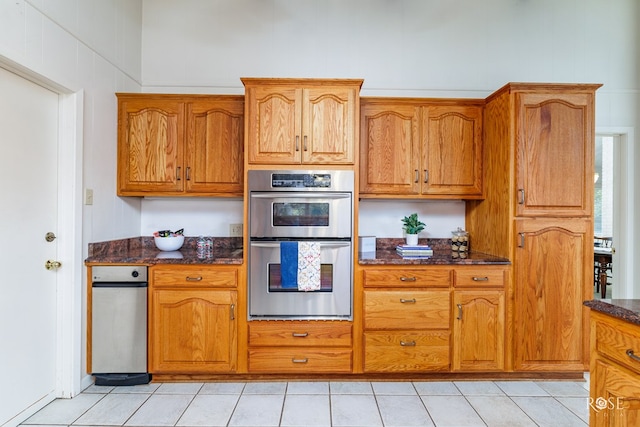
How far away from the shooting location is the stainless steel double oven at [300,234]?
2443 millimetres

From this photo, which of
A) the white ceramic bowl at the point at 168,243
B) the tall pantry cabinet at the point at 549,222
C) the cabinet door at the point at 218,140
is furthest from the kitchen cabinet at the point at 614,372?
the white ceramic bowl at the point at 168,243

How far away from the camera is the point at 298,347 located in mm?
2436

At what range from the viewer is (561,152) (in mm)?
2447

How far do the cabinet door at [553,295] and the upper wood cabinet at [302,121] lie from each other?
144 centimetres

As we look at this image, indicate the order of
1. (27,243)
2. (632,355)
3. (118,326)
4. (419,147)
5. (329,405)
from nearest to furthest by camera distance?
(632,355) < (27,243) < (329,405) < (118,326) < (419,147)

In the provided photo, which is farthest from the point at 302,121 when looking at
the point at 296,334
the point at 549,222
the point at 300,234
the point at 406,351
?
the point at 549,222

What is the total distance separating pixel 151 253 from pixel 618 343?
110 inches

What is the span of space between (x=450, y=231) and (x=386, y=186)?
0.84 metres

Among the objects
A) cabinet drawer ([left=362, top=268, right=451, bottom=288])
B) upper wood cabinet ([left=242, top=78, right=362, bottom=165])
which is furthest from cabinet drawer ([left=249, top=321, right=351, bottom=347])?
upper wood cabinet ([left=242, top=78, right=362, bottom=165])

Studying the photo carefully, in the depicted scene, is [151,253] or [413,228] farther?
[413,228]

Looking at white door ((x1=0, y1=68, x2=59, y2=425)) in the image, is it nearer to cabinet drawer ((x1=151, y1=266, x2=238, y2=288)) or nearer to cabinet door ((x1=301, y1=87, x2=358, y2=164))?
cabinet drawer ((x1=151, y1=266, x2=238, y2=288))

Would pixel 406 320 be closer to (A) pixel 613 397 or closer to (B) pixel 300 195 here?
(B) pixel 300 195

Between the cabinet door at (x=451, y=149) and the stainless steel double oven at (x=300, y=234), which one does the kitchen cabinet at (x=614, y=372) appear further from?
the cabinet door at (x=451, y=149)

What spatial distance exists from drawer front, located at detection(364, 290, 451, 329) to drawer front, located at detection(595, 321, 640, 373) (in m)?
1.27
